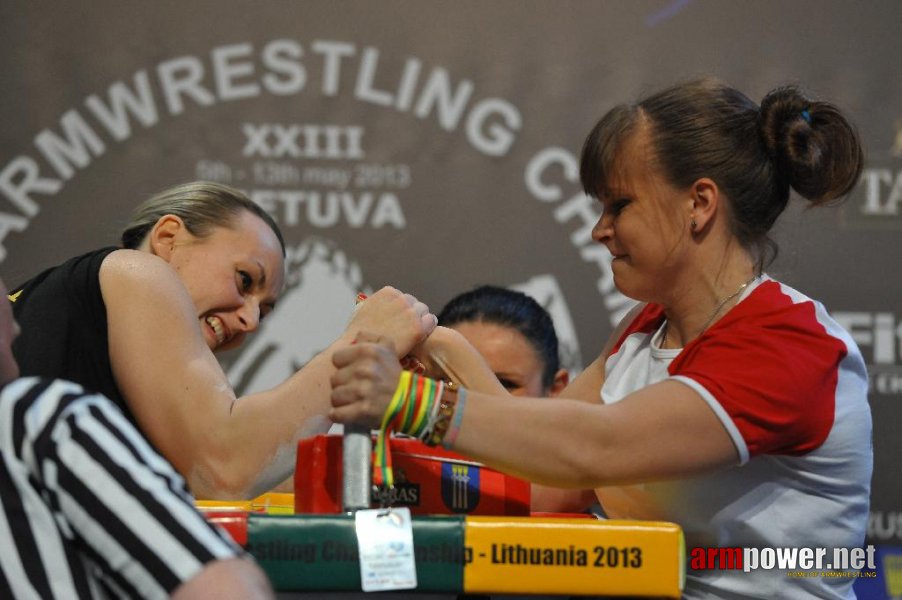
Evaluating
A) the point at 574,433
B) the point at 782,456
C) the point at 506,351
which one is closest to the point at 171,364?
the point at 574,433

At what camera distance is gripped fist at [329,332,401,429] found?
4.69 feet

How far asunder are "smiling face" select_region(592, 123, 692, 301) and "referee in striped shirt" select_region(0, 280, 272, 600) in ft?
3.23

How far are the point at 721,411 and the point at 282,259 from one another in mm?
1063

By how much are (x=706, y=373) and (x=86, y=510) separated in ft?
2.92

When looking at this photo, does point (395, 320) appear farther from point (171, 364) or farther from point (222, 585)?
point (222, 585)

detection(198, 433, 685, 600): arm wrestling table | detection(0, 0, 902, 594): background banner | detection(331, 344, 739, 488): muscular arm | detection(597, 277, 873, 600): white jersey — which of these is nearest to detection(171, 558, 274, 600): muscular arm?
detection(198, 433, 685, 600): arm wrestling table

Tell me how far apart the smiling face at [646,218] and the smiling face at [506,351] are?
1212mm

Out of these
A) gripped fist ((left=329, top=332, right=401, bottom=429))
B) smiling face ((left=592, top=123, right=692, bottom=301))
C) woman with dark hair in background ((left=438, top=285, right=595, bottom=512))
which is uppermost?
smiling face ((left=592, top=123, right=692, bottom=301))

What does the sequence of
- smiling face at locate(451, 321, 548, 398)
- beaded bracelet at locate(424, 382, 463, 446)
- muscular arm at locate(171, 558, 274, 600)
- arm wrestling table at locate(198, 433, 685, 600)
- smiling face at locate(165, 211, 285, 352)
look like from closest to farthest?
muscular arm at locate(171, 558, 274, 600) < arm wrestling table at locate(198, 433, 685, 600) < beaded bracelet at locate(424, 382, 463, 446) < smiling face at locate(165, 211, 285, 352) < smiling face at locate(451, 321, 548, 398)

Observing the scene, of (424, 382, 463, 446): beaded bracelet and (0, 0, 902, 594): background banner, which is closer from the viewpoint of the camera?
(424, 382, 463, 446): beaded bracelet

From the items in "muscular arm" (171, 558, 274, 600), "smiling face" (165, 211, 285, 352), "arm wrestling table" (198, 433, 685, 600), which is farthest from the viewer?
"smiling face" (165, 211, 285, 352)

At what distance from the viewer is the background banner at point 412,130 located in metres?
3.06

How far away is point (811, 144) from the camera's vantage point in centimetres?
175

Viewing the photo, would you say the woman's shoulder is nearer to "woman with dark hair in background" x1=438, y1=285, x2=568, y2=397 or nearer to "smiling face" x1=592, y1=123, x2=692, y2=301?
"smiling face" x1=592, y1=123, x2=692, y2=301
